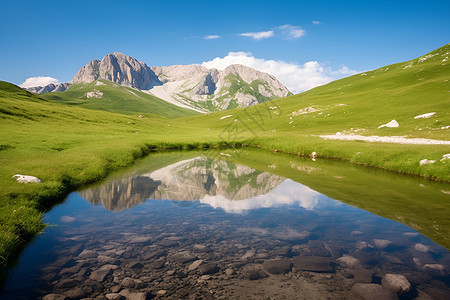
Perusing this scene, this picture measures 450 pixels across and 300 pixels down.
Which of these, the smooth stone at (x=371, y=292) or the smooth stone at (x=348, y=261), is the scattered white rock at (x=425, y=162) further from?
the smooth stone at (x=371, y=292)

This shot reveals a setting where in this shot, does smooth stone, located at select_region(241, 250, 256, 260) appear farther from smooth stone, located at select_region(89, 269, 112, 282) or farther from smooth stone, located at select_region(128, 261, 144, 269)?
smooth stone, located at select_region(89, 269, 112, 282)

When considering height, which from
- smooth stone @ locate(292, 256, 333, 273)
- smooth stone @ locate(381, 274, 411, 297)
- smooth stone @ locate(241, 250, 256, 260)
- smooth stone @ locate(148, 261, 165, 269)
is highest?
smooth stone @ locate(381, 274, 411, 297)

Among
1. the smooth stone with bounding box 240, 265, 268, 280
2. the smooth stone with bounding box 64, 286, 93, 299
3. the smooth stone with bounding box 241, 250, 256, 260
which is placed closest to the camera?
the smooth stone with bounding box 64, 286, 93, 299

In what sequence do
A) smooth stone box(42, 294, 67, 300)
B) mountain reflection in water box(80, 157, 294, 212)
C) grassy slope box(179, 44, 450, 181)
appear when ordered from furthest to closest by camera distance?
grassy slope box(179, 44, 450, 181)
mountain reflection in water box(80, 157, 294, 212)
smooth stone box(42, 294, 67, 300)

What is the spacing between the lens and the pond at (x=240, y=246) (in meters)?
7.62

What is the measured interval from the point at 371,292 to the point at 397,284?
1043 mm

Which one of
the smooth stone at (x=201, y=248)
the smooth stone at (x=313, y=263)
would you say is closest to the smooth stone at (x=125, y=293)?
the smooth stone at (x=201, y=248)

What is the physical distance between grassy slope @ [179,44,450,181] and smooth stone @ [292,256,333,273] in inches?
793

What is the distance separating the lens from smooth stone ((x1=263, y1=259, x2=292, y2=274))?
28.3 feet

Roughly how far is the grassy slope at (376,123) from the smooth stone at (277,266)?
21.3 meters

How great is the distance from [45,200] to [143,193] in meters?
6.03

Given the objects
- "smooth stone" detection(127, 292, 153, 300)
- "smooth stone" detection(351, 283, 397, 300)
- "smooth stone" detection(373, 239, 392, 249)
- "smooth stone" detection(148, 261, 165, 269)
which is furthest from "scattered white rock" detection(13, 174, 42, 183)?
"smooth stone" detection(373, 239, 392, 249)

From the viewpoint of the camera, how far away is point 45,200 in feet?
48.8

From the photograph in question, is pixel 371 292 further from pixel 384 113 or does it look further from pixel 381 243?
pixel 384 113
